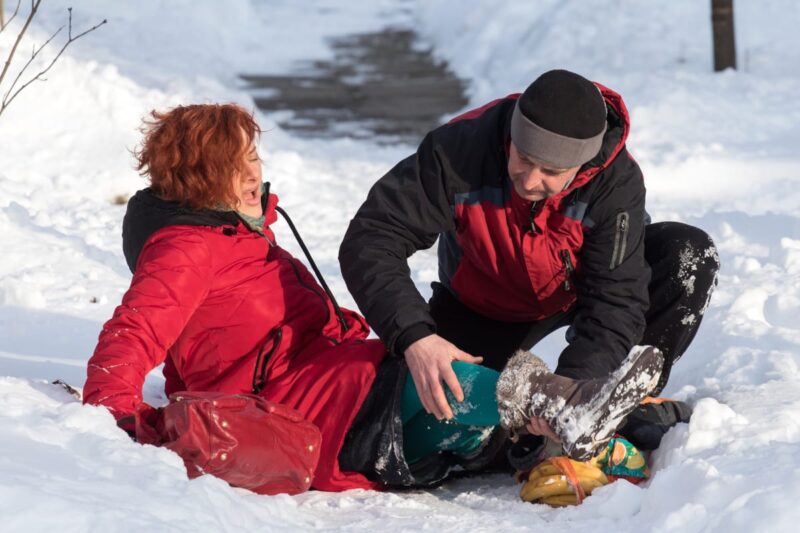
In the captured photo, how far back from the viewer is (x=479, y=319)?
425cm

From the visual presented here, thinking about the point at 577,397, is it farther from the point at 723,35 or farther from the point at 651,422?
the point at 723,35

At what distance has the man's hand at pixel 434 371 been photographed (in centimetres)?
326

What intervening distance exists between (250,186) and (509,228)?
0.82m

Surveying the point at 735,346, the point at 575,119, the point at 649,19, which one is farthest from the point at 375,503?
the point at 649,19

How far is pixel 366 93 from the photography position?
38.6 feet

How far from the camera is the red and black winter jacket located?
11.5 ft

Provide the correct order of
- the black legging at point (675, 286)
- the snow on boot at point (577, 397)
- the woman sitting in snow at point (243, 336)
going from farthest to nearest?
the black legging at point (675, 286), the woman sitting in snow at point (243, 336), the snow on boot at point (577, 397)

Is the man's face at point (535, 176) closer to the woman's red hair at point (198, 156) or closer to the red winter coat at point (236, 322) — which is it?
the red winter coat at point (236, 322)

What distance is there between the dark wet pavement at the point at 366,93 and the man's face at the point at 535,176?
6314 millimetres

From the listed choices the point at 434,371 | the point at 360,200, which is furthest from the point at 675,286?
the point at 360,200

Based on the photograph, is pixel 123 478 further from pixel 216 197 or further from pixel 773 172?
pixel 773 172

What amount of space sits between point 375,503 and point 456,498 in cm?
28

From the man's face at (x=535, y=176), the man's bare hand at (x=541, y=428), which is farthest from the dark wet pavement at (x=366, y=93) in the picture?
the man's bare hand at (x=541, y=428)

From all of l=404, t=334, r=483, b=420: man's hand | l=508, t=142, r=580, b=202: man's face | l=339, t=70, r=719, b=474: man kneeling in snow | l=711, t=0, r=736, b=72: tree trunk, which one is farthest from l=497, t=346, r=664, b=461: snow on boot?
l=711, t=0, r=736, b=72: tree trunk
